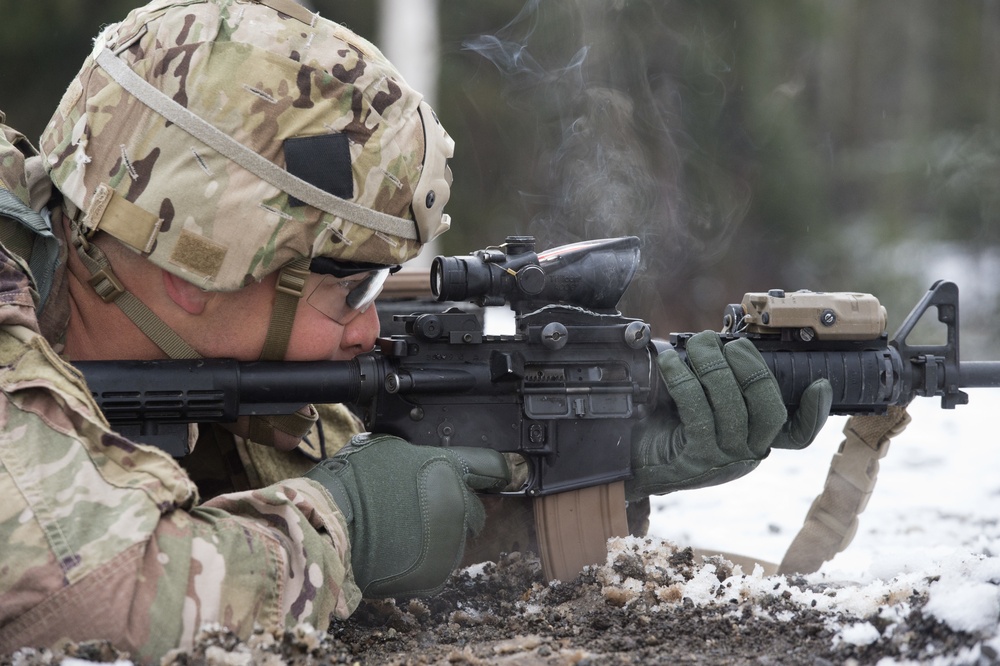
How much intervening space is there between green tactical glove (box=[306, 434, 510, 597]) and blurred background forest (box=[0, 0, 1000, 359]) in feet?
16.2

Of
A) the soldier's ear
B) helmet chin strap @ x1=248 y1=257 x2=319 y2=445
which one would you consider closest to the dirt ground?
helmet chin strap @ x1=248 y1=257 x2=319 y2=445

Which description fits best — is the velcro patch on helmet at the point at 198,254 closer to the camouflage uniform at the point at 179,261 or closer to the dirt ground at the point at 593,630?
the camouflage uniform at the point at 179,261

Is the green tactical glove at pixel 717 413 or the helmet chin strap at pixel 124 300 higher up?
the helmet chin strap at pixel 124 300

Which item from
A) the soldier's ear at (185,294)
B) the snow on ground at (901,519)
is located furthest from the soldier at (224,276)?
the snow on ground at (901,519)

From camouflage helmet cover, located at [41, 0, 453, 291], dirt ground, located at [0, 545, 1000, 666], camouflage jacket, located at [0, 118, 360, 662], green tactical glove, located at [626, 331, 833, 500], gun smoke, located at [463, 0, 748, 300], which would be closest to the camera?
camouflage jacket, located at [0, 118, 360, 662]

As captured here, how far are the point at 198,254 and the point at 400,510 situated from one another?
0.81 m

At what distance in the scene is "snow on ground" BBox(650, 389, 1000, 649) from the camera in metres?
2.24

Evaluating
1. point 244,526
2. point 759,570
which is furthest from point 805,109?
point 244,526

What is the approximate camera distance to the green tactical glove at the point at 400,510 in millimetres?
2562

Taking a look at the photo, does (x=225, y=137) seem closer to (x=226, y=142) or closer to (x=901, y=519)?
(x=226, y=142)

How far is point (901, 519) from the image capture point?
466 cm

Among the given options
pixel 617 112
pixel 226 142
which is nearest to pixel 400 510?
pixel 226 142

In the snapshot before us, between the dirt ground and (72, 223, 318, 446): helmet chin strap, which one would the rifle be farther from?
the dirt ground

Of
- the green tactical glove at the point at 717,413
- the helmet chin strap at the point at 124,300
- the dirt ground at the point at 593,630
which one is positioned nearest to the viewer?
the dirt ground at the point at 593,630
